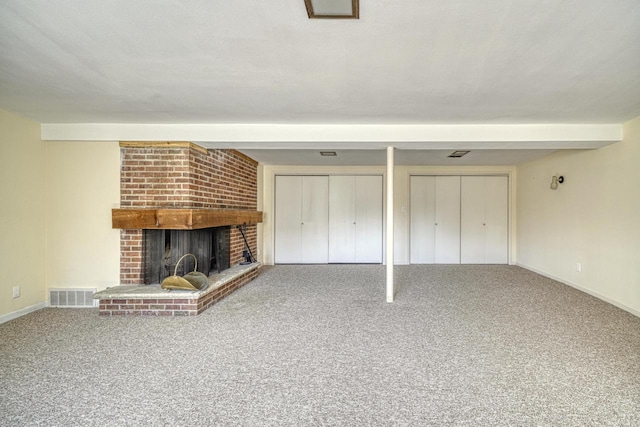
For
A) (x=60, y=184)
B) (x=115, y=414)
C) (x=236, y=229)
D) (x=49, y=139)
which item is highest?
(x=49, y=139)

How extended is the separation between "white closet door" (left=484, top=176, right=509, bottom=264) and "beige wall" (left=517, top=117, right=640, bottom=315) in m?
0.59

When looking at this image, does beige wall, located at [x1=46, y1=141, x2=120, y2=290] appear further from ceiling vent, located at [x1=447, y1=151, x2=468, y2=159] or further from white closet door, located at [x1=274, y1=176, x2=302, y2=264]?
ceiling vent, located at [x1=447, y1=151, x2=468, y2=159]

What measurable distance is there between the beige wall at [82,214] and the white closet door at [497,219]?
6.62 metres

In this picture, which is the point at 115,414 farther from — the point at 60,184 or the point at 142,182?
the point at 60,184

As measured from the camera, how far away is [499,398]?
177 cm

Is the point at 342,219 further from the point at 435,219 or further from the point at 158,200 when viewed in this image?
the point at 158,200

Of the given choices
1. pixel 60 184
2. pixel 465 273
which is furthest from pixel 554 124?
pixel 60 184

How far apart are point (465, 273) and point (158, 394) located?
5.07 meters

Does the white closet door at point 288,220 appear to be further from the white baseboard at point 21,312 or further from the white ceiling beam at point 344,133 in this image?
→ the white baseboard at point 21,312

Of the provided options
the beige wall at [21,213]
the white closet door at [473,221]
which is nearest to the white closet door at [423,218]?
the white closet door at [473,221]

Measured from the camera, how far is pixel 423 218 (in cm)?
634

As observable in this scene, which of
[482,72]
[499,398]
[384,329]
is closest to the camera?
[499,398]

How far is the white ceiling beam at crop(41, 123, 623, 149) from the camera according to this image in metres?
3.43

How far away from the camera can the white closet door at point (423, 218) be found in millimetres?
6320
